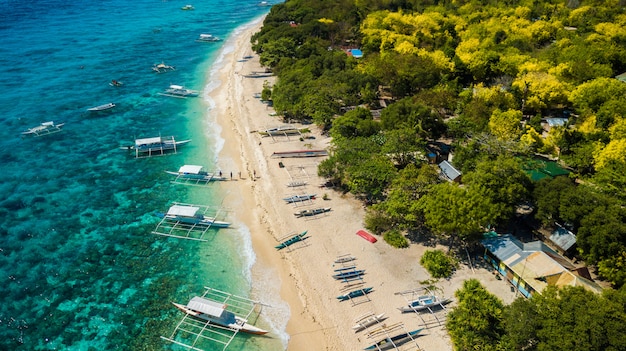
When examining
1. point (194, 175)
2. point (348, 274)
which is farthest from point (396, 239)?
point (194, 175)

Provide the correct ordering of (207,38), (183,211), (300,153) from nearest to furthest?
1. (183,211)
2. (300,153)
3. (207,38)

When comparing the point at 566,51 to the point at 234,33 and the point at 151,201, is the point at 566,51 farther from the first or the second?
the point at 234,33

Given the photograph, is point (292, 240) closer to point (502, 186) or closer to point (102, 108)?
point (502, 186)

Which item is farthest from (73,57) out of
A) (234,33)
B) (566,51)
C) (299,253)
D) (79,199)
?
(566,51)

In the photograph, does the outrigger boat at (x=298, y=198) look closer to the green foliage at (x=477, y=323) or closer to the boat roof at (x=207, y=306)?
the boat roof at (x=207, y=306)

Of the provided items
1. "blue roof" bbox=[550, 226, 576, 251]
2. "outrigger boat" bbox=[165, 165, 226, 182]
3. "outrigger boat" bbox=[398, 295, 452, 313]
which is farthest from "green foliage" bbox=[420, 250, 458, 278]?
"outrigger boat" bbox=[165, 165, 226, 182]

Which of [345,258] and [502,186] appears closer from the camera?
[345,258]

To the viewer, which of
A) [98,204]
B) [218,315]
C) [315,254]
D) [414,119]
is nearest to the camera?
[218,315]
